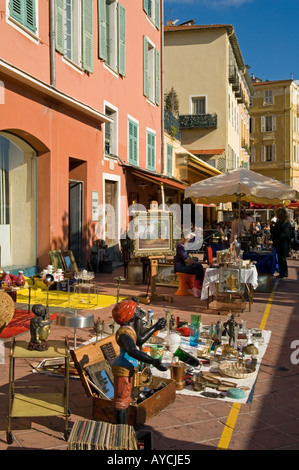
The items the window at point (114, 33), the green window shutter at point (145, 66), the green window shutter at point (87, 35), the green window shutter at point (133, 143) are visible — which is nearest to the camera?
the green window shutter at point (87, 35)

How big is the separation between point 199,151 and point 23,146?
17.7 meters

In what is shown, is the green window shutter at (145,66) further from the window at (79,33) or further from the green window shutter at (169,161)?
the window at (79,33)

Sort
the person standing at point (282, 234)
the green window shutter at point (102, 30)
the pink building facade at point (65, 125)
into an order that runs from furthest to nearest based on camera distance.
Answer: the green window shutter at point (102, 30) → the person standing at point (282, 234) → the pink building facade at point (65, 125)

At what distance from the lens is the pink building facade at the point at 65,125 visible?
868 centimetres

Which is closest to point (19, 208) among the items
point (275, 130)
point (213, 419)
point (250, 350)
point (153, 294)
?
point (153, 294)

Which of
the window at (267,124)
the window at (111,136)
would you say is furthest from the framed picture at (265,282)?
the window at (267,124)

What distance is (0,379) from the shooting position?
15.4 ft

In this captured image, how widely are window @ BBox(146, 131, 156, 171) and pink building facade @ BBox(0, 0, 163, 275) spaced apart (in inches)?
60.8

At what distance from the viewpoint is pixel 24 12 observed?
8.55 m

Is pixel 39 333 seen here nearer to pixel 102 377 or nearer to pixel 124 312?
pixel 102 377

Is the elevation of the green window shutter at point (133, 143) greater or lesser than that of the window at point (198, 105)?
lesser

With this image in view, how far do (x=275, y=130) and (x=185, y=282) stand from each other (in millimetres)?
40607

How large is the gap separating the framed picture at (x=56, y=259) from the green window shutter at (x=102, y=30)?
5932mm

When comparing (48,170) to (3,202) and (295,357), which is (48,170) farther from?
(295,357)
